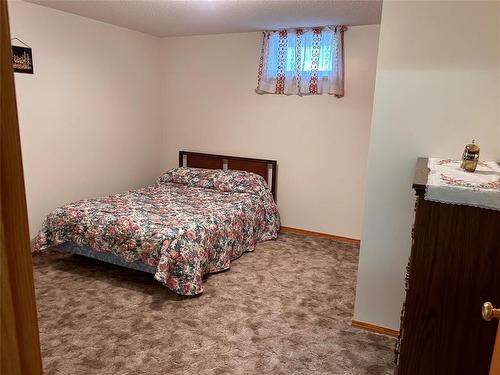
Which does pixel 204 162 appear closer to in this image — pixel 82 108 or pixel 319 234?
Answer: pixel 82 108

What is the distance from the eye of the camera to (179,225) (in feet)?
10.2

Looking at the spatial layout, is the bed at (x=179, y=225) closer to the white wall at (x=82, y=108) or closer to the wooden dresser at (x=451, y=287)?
the white wall at (x=82, y=108)

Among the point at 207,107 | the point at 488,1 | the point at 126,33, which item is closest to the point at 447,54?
the point at 488,1

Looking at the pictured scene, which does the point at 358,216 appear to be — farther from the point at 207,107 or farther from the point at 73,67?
the point at 73,67

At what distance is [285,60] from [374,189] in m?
2.28

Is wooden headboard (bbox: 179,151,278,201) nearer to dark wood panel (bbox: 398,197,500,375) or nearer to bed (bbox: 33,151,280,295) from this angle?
bed (bbox: 33,151,280,295)

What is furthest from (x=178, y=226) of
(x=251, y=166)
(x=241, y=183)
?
(x=251, y=166)

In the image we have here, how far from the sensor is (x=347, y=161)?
4.15 m

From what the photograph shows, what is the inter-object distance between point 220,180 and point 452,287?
3214mm

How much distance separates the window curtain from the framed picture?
225 cm

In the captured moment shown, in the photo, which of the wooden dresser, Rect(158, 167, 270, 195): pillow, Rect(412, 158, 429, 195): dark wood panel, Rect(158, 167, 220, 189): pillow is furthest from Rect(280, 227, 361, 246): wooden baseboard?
the wooden dresser

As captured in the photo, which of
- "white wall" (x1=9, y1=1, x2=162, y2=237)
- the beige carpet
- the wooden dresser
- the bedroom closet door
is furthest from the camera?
"white wall" (x1=9, y1=1, x2=162, y2=237)

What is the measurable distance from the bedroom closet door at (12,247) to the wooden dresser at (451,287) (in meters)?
1.27

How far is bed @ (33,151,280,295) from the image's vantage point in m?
2.93
